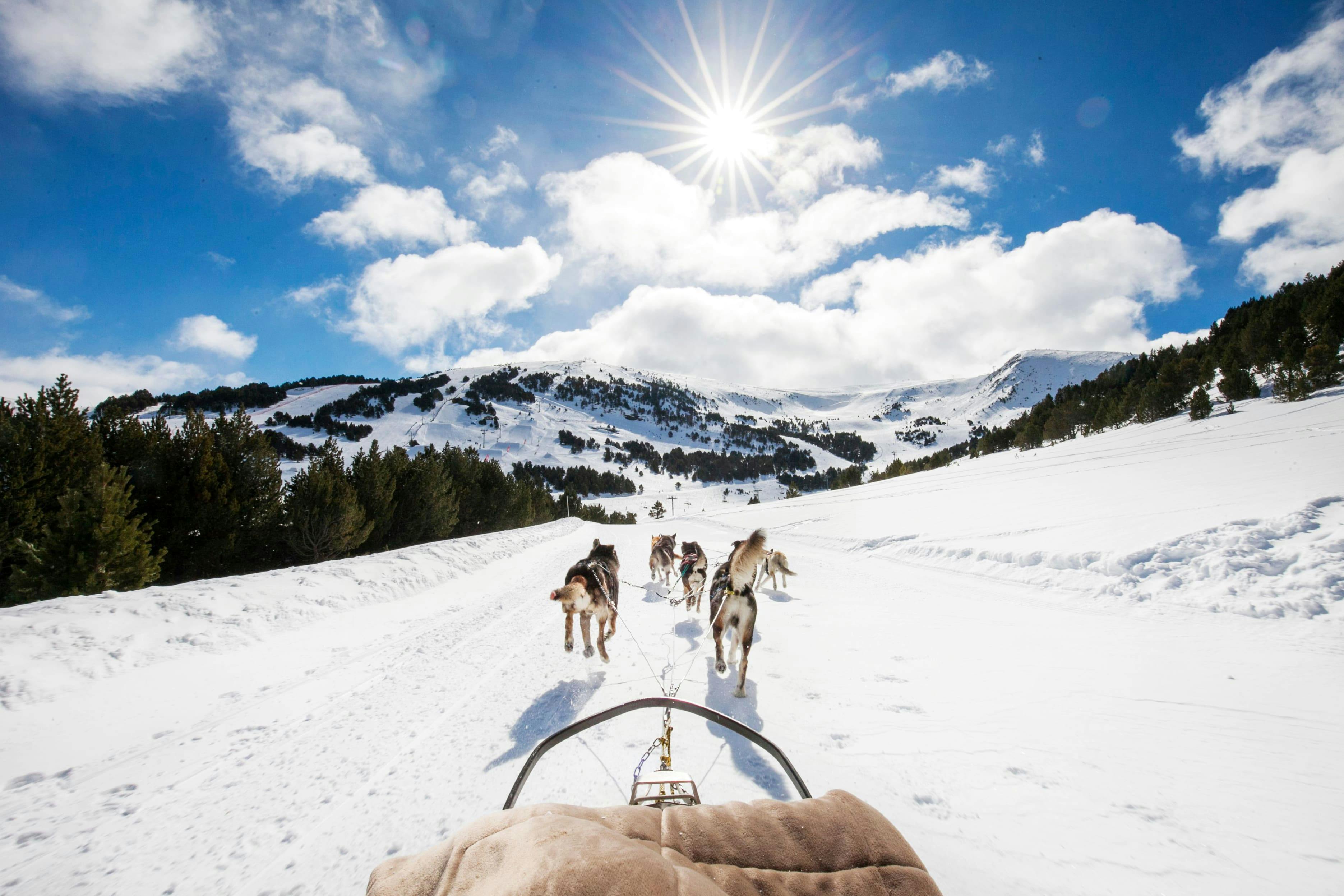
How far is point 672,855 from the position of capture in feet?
4.35

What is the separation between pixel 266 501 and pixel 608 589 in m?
15.6

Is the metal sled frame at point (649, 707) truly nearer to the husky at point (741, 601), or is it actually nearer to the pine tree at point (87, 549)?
the husky at point (741, 601)

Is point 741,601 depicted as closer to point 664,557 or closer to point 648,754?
point 648,754

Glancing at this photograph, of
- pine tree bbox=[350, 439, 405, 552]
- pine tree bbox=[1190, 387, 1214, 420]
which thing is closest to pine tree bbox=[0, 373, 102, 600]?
pine tree bbox=[350, 439, 405, 552]

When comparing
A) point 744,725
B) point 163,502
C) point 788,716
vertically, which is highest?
point 163,502

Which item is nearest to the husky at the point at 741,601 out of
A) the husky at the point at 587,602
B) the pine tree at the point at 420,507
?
the husky at the point at 587,602

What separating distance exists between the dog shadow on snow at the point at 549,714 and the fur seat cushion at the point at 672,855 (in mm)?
3083

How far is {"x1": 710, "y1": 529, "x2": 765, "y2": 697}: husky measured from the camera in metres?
5.38

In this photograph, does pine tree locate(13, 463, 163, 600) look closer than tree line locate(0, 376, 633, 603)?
Yes

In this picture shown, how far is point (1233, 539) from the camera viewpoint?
816 centimetres

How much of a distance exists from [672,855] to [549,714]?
394 cm

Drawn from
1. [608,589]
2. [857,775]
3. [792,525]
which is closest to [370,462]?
[608,589]

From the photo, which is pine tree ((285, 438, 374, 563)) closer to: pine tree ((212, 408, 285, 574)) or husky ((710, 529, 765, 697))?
pine tree ((212, 408, 285, 574))

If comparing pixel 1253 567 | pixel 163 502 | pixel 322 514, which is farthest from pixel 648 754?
pixel 322 514
